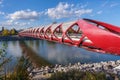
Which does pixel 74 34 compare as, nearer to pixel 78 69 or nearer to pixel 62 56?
pixel 78 69

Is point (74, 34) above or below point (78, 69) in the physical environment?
above

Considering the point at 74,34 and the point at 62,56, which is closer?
the point at 74,34

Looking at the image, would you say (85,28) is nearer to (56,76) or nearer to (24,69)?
(24,69)

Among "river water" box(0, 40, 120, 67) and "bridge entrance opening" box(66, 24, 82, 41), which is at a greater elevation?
"bridge entrance opening" box(66, 24, 82, 41)

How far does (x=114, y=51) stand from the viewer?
319 inches

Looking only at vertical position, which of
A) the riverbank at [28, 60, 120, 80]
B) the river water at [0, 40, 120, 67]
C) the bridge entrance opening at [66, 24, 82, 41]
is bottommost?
the river water at [0, 40, 120, 67]

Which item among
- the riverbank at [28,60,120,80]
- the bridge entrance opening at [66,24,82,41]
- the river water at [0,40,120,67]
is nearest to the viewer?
the bridge entrance opening at [66,24,82,41]

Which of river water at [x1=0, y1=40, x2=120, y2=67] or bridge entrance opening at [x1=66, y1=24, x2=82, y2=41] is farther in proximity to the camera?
river water at [x1=0, y1=40, x2=120, y2=67]

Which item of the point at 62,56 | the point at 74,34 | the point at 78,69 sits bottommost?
the point at 62,56

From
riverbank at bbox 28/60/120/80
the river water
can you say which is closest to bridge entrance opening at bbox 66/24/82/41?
riverbank at bbox 28/60/120/80

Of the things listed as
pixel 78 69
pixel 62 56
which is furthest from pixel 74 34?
pixel 62 56

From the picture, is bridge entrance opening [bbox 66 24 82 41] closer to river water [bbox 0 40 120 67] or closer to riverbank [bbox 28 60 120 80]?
riverbank [bbox 28 60 120 80]

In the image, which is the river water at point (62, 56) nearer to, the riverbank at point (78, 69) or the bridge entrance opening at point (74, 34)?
the riverbank at point (78, 69)

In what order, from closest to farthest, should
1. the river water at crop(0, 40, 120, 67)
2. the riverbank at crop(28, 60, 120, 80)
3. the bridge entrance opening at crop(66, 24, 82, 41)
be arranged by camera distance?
the bridge entrance opening at crop(66, 24, 82, 41) → the riverbank at crop(28, 60, 120, 80) → the river water at crop(0, 40, 120, 67)
